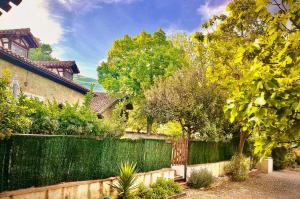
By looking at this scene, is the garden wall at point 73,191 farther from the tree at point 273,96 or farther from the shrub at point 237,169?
the shrub at point 237,169

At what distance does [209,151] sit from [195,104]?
133 inches

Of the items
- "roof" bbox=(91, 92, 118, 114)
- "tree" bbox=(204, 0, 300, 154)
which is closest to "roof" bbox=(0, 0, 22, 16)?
"tree" bbox=(204, 0, 300, 154)

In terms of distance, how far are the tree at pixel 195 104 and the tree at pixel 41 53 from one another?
151 ft

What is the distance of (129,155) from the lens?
12094 millimetres

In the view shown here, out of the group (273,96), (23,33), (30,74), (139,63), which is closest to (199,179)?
(30,74)

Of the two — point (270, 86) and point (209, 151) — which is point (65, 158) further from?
point (209, 151)

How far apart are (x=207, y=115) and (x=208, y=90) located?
1701 mm

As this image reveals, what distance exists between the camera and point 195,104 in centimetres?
1825

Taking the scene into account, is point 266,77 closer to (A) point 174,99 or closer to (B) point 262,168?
A: (A) point 174,99

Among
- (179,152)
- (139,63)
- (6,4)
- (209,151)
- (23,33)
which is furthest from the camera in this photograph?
(139,63)

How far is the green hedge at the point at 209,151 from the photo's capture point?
55.4 ft

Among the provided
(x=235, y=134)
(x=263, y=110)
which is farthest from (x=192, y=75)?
(x=263, y=110)

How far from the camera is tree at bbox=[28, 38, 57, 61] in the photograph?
58.5 m

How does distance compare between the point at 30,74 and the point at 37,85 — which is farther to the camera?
the point at 37,85
